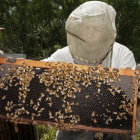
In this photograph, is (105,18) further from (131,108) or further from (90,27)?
(131,108)

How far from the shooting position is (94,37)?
98.0 inches

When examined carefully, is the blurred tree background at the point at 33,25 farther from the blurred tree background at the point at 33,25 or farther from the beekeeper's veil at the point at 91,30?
the beekeeper's veil at the point at 91,30

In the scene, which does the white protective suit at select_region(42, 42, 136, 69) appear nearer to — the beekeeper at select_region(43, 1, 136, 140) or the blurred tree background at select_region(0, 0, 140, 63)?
the beekeeper at select_region(43, 1, 136, 140)

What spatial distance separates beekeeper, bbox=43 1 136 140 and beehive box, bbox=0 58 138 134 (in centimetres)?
21

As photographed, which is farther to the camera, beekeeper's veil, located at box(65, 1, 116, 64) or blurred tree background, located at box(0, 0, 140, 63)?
blurred tree background, located at box(0, 0, 140, 63)

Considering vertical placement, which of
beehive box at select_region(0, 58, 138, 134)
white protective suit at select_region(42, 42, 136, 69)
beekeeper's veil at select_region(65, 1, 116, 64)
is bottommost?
beehive box at select_region(0, 58, 138, 134)

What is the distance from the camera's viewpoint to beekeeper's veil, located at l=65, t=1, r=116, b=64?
7.99ft

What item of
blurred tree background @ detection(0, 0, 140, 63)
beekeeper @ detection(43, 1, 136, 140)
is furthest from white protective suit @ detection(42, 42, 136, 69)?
blurred tree background @ detection(0, 0, 140, 63)

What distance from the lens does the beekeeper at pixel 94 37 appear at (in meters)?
2.44

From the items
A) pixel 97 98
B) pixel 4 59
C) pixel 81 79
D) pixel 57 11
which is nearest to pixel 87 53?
pixel 81 79

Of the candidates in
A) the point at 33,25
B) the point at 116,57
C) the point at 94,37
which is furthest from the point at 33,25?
the point at 94,37

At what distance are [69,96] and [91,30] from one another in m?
0.79

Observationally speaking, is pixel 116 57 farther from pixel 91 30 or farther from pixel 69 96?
pixel 69 96

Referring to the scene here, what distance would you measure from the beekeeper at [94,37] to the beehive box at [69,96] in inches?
8.4
